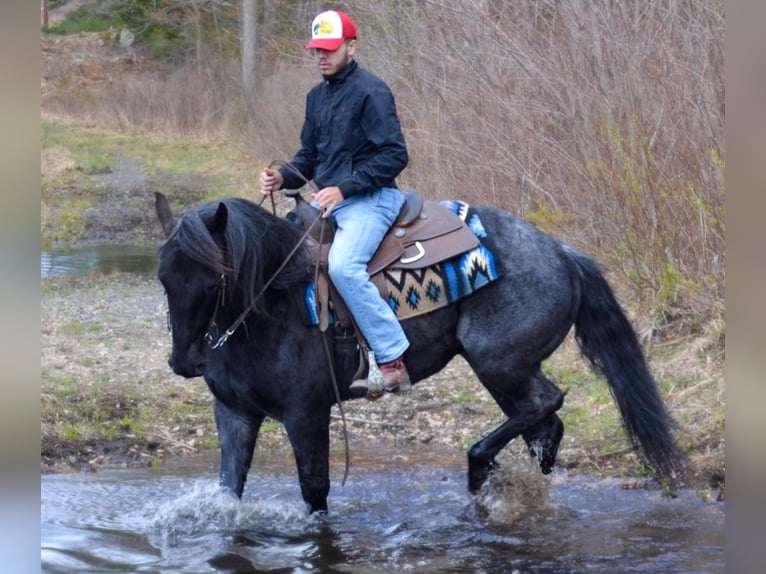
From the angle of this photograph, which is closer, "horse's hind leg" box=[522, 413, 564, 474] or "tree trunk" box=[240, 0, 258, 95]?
"horse's hind leg" box=[522, 413, 564, 474]

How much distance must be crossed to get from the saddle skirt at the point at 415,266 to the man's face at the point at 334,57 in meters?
0.75

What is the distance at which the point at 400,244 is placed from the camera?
5848 millimetres

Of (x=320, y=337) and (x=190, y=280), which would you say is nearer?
(x=190, y=280)

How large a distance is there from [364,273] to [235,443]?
1179mm

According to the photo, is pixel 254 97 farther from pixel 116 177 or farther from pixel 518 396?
pixel 518 396

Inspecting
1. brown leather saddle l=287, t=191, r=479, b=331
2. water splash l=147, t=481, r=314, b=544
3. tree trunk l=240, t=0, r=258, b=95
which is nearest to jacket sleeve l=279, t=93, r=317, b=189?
brown leather saddle l=287, t=191, r=479, b=331

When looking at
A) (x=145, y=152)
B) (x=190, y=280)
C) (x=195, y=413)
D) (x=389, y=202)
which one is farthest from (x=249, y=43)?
(x=190, y=280)

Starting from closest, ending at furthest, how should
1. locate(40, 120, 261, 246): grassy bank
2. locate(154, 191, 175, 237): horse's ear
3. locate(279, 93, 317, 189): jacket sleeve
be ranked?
locate(154, 191, 175, 237): horse's ear, locate(279, 93, 317, 189): jacket sleeve, locate(40, 120, 261, 246): grassy bank

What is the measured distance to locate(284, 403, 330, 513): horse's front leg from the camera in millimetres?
5656

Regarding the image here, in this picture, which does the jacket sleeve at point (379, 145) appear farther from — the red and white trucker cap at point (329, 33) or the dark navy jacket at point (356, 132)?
the red and white trucker cap at point (329, 33)

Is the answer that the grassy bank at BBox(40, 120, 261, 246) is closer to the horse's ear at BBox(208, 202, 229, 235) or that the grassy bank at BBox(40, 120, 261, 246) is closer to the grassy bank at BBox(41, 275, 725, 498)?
the grassy bank at BBox(41, 275, 725, 498)

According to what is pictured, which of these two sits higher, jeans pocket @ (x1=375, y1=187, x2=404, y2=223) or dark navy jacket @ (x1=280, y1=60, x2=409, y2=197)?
dark navy jacket @ (x1=280, y1=60, x2=409, y2=197)

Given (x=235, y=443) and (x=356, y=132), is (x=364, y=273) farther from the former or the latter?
(x=235, y=443)
